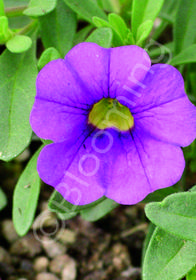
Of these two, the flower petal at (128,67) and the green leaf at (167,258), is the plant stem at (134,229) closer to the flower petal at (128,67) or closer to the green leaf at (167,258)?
the green leaf at (167,258)

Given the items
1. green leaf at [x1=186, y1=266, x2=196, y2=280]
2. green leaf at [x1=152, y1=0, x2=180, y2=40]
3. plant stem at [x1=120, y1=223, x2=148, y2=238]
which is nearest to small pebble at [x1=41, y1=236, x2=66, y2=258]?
plant stem at [x1=120, y1=223, x2=148, y2=238]

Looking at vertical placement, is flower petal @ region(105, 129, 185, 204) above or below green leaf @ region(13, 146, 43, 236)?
above

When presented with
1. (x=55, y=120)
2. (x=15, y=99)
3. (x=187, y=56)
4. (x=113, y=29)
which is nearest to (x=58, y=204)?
(x=55, y=120)

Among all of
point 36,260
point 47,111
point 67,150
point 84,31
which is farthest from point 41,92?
point 36,260

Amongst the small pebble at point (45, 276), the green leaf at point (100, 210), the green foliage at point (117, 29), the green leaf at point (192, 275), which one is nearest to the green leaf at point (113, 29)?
the green foliage at point (117, 29)

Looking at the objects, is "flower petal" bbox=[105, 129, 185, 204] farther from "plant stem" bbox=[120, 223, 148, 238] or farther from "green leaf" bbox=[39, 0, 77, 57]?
"plant stem" bbox=[120, 223, 148, 238]

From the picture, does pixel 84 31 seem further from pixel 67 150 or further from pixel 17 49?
pixel 67 150
